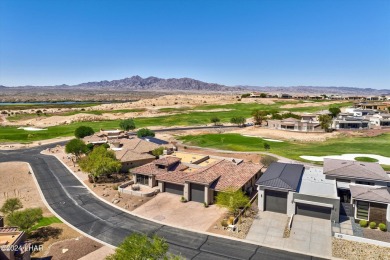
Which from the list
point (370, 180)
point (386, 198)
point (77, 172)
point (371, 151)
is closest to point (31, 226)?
point (77, 172)

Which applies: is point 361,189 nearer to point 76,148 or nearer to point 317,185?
point 317,185

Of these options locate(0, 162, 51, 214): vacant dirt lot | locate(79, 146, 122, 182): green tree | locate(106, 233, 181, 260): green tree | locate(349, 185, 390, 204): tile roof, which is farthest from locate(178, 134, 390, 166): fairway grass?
locate(106, 233, 181, 260): green tree

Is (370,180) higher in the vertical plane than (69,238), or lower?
higher

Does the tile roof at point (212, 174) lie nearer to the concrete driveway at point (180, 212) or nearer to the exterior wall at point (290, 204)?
the concrete driveway at point (180, 212)

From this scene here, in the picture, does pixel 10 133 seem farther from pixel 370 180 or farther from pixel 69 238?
pixel 370 180

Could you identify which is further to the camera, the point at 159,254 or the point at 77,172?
the point at 77,172

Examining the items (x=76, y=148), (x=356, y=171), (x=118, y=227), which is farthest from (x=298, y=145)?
(x=118, y=227)
